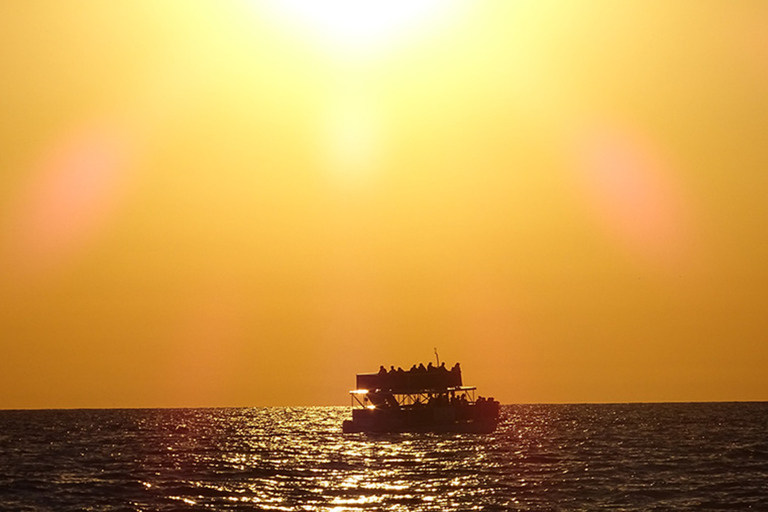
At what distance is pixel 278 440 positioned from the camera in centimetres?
11562

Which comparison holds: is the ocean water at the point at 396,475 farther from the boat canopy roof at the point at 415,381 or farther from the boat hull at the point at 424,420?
the boat canopy roof at the point at 415,381

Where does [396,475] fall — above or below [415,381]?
below

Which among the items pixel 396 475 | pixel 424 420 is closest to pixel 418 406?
pixel 424 420

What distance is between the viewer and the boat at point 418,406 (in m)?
105

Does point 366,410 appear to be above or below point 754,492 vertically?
above

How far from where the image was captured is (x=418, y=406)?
349 feet

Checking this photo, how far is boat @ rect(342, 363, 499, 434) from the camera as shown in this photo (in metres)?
105

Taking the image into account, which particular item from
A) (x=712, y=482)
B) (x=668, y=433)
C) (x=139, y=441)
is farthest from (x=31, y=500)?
(x=668, y=433)

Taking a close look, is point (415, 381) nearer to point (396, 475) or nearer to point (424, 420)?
point (424, 420)

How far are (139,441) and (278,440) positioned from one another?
15.9 meters

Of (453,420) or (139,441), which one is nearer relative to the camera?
(453,420)

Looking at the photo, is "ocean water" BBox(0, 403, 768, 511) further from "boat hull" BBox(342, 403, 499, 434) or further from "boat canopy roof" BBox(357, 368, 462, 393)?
"boat canopy roof" BBox(357, 368, 462, 393)

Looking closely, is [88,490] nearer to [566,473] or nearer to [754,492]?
[566,473]

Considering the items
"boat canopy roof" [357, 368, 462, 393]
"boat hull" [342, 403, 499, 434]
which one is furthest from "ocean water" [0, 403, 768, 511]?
"boat canopy roof" [357, 368, 462, 393]
